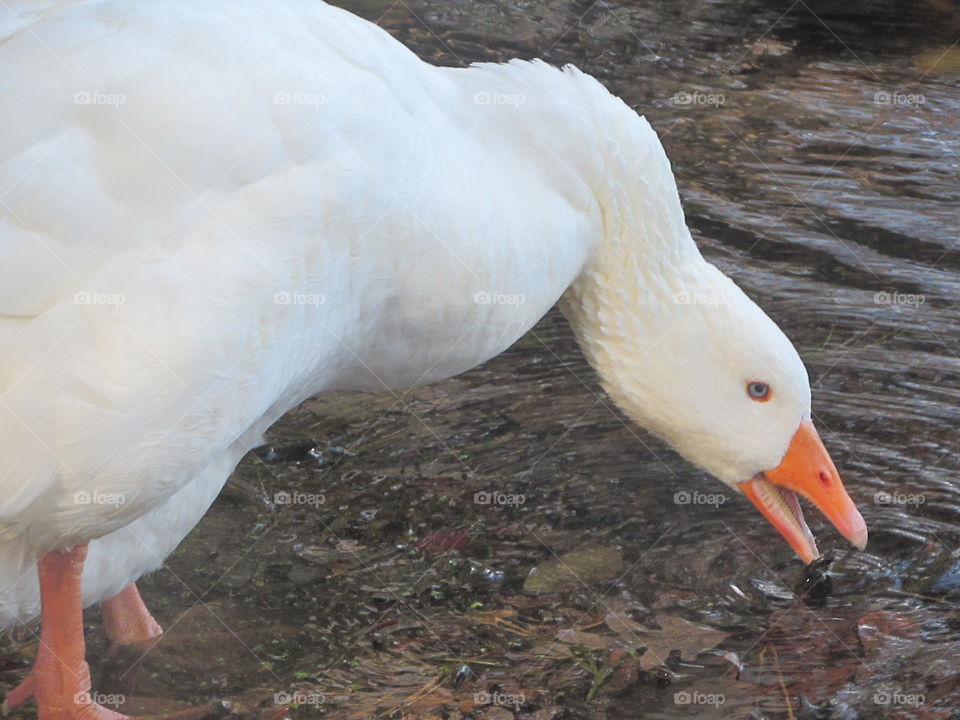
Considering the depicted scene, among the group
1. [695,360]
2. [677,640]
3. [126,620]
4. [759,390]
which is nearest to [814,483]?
[759,390]

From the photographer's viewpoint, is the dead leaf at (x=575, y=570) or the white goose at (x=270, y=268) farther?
the dead leaf at (x=575, y=570)

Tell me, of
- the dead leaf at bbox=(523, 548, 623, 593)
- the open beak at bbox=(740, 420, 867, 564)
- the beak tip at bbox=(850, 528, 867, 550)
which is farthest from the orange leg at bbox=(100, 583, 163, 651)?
the beak tip at bbox=(850, 528, 867, 550)

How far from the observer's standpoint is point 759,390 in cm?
412

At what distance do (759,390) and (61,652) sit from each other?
7.27 feet

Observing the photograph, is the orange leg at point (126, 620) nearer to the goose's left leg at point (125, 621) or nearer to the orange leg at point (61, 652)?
the goose's left leg at point (125, 621)

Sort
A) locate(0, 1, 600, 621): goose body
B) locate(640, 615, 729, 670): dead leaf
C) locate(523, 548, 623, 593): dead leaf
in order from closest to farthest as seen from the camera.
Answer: locate(0, 1, 600, 621): goose body → locate(640, 615, 729, 670): dead leaf → locate(523, 548, 623, 593): dead leaf

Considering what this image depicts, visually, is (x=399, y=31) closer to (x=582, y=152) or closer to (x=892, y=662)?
(x=582, y=152)

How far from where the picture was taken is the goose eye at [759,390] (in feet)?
13.5

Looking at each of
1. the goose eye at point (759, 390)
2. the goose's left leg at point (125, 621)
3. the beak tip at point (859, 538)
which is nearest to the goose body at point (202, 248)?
the goose's left leg at point (125, 621)

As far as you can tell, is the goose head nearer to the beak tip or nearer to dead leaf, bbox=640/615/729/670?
the beak tip

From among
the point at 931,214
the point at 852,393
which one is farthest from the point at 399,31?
the point at 852,393

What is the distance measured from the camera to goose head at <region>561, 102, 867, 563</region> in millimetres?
4117

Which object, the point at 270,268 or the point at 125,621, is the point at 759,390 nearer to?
the point at 270,268

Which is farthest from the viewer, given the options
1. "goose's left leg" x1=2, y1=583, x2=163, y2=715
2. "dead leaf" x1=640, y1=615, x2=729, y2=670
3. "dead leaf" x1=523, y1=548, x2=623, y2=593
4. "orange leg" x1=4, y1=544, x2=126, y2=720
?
"dead leaf" x1=523, y1=548, x2=623, y2=593
